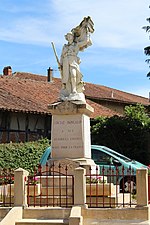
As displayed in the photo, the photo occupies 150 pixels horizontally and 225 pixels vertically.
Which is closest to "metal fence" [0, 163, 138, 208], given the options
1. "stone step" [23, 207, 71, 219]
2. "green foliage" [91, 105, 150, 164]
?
"stone step" [23, 207, 71, 219]

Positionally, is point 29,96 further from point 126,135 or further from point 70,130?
point 70,130

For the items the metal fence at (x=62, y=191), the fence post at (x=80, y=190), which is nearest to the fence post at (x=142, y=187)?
the metal fence at (x=62, y=191)

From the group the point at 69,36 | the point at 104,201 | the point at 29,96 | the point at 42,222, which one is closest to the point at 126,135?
the point at 29,96

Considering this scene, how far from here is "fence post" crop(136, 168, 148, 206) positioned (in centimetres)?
1246

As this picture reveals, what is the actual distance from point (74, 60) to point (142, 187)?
16.8ft

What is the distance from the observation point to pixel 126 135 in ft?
102

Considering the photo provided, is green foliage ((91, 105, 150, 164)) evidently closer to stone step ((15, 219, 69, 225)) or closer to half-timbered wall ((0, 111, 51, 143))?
half-timbered wall ((0, 111, 51, 143))

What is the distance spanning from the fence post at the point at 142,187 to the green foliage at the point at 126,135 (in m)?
17.6

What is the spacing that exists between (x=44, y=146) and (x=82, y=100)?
38.4 feet

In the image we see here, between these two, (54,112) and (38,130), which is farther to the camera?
(38,130)

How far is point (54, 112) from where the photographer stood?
1573 centimetres

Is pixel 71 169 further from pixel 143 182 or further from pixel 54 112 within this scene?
pixel 143 182

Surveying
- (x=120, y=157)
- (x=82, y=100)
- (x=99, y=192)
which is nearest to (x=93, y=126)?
(x=120, y=157)

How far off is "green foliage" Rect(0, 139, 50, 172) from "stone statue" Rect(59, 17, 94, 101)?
9026 millimetres
